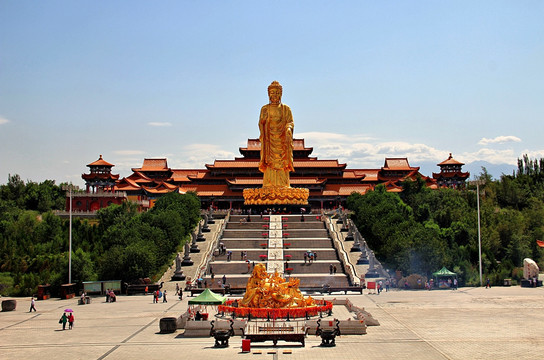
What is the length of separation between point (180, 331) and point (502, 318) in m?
11.9

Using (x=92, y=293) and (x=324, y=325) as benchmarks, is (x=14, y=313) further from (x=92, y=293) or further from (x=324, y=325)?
(x=324, y=325)

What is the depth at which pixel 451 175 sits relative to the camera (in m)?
82.9

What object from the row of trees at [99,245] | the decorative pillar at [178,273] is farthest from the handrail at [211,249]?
the row of trees at [99,245]

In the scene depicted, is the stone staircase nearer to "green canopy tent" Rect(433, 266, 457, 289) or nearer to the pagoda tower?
"green canopy tent" Rect(433, 266, 457, 289)

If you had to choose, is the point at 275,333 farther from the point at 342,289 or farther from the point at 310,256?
the point at 310,256

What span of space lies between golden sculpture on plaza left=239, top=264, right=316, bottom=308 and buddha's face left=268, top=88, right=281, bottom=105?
98.3 ft

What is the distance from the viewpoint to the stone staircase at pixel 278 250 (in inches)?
1609

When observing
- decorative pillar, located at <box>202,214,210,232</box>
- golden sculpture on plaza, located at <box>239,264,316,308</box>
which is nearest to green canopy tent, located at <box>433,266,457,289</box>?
golden sculpture on plaza, located at <box>239,264,316,308</box>

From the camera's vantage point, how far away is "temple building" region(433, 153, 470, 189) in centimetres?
8288

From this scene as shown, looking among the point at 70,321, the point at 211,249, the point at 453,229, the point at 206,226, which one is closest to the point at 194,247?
the point at 211,249

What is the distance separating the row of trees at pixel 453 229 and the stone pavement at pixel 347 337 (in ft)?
26.6

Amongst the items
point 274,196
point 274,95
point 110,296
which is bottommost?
point 110,296

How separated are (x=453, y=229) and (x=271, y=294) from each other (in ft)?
94.3

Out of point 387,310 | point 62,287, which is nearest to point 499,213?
point 387,310
